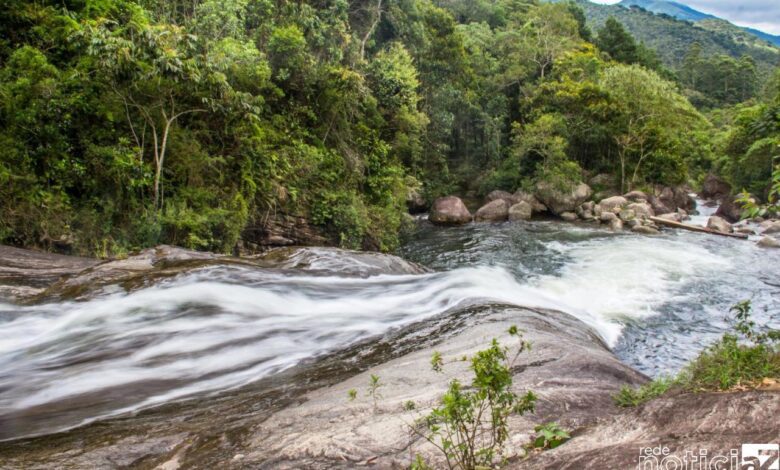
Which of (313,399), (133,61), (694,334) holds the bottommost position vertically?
(694,334)

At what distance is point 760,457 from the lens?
5.70ft

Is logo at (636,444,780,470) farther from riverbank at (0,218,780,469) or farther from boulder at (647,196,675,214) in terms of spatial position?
boulder at (647,196,675,214)

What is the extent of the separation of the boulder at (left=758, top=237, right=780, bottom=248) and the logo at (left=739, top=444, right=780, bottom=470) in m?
17.6

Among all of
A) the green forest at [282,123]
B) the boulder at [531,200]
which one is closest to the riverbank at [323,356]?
the green forest at [282,123]

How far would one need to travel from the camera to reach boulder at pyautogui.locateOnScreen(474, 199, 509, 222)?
22297 millimetres

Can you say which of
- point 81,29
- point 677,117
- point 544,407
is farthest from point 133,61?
point 677,117

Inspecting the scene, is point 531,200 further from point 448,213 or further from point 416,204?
point 416,204

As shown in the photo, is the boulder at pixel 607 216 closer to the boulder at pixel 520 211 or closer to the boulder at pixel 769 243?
the boulder at pixel 520 211

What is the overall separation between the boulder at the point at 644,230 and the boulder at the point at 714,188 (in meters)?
14.9

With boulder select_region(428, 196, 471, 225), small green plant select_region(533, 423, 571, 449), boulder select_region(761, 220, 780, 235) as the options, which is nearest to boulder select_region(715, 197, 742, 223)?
boulder select_region(761, 220, 780, 235)

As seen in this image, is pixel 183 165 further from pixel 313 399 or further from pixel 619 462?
pixel 619 462

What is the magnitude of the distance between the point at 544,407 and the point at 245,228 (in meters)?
10.9

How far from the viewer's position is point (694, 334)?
7852 millimetres

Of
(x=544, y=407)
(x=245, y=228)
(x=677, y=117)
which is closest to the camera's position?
(x=544, y=407)
